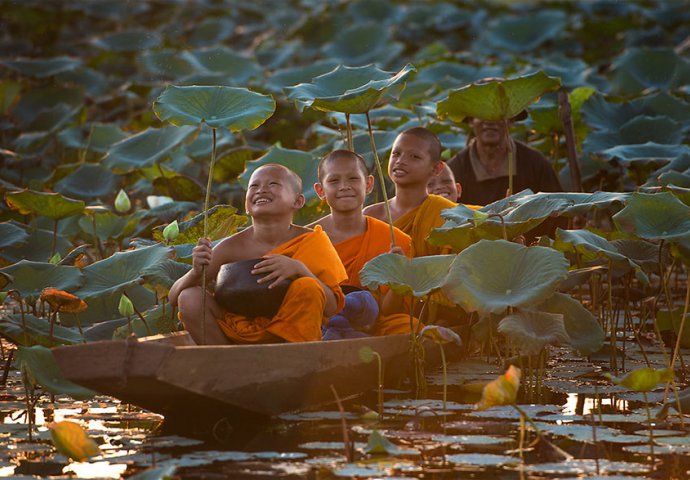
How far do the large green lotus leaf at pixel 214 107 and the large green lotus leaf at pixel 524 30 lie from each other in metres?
11.3

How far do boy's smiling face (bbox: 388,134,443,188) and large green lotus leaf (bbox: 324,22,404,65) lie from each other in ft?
29.5

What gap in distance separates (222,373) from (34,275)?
1506mm

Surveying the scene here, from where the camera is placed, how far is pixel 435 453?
380cm

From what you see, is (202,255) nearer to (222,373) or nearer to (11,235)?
(222,373)

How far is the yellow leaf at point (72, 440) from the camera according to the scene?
351 centimetres

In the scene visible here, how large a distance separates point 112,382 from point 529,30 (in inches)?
507

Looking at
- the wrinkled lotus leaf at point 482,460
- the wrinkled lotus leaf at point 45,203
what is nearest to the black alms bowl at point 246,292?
the wrinkled lotus leaf at point 482,460

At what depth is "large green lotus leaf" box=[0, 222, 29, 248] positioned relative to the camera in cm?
622

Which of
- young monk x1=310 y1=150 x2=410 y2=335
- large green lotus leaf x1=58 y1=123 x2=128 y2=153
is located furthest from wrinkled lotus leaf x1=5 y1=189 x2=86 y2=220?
large green lotus leaf x1=58 y1=123 x2=128 y2=153

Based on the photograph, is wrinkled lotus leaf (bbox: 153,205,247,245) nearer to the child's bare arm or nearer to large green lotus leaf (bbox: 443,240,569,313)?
the child's bare arm

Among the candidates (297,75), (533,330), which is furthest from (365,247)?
(297,75)

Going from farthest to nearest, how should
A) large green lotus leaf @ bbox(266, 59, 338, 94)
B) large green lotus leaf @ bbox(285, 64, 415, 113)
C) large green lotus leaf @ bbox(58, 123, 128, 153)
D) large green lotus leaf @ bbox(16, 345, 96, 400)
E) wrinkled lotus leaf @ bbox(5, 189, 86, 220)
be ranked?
large green lotus leaf @ bbox(266, 59, 338, 94) → large green lotus leaf @ bbox(58, 123, 128, 153) → wrinkled lotus leaf @ bbox(5, 189, 86, 220) → large green lotus leaf @ bbox(285, 64, 415, 113) → large green lotus leaf @ bbox(16, 345, 96, 400)

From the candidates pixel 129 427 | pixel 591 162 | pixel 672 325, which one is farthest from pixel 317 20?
pixel 129 427

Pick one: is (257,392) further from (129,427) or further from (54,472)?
(54,472)
